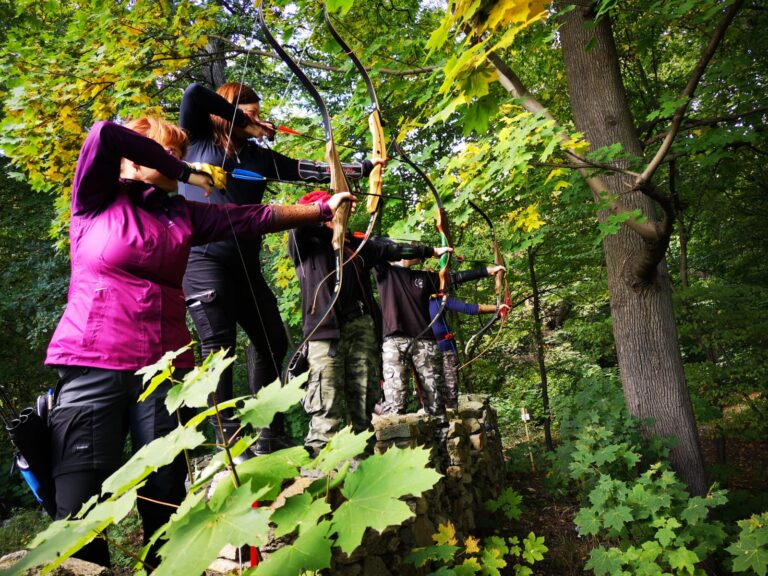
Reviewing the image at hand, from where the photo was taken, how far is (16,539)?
5.93 m

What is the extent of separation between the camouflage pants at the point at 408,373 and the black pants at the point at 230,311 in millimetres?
1632

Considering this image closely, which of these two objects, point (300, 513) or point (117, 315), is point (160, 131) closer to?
point (117, 315)

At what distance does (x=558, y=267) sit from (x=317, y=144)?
415 centimetres

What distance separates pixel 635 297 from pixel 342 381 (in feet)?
9.29

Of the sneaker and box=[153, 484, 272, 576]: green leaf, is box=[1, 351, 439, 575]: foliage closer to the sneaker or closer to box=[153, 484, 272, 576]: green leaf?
box=[153, 484, 272, 576]: green leaf

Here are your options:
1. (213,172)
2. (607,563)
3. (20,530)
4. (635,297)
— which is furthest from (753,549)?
(20,530)

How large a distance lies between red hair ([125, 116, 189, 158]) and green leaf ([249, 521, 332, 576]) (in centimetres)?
151

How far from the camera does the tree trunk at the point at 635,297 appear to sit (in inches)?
155

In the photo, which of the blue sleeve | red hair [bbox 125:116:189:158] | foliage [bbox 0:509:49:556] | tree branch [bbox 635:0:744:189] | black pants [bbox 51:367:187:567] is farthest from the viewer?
foliage [bbox 0:509:49:556]

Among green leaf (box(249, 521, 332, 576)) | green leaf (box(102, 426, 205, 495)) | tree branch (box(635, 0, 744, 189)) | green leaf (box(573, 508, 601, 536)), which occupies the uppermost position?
tree branch (box(635, 0, 744, 189))

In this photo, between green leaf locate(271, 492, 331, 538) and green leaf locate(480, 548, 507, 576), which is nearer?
green leaf locate(271, 492, 331, 538)

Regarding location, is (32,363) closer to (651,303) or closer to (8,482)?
(8,482)

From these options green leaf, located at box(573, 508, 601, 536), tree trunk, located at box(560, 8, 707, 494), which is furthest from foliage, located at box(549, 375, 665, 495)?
green leaf, located at box(573, 508, 601, 536)

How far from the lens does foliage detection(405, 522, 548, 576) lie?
1.75 m
